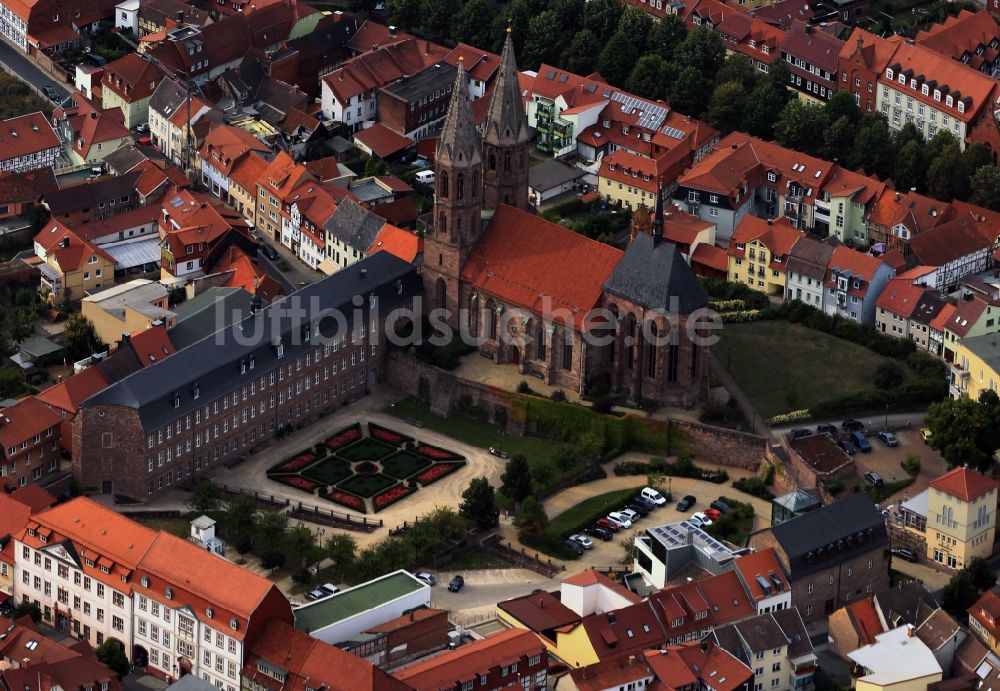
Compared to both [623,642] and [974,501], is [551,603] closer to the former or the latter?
[623,642]

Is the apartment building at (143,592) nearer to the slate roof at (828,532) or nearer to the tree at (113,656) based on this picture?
the tree at (113,656)

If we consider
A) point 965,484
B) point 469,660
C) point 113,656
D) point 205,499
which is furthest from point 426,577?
Answer: point 965,484

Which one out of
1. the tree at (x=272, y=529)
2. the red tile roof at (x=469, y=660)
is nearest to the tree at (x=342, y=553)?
the tree at (x=272, y=529)

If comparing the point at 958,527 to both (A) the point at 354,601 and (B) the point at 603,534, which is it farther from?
(A) the point at 354,601

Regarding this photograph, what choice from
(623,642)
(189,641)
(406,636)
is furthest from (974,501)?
(189,641)

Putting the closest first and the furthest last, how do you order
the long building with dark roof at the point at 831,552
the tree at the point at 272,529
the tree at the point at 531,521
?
the long building with dark roof at the point at 831,552 → the tree at the point at 272,529 → the tree at the point at 531,521
